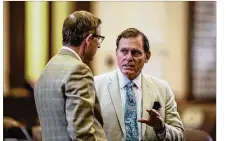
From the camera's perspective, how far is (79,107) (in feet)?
3.63

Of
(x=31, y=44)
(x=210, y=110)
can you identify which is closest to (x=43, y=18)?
(x=31, y=44)

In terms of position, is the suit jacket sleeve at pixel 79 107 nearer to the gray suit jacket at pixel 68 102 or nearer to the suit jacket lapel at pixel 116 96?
the gray suit jacket at pixel 68 102

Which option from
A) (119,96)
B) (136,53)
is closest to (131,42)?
(136,53)

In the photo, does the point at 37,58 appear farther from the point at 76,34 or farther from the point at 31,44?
the point at 76,34

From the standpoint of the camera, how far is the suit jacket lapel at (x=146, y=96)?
1.28 meters

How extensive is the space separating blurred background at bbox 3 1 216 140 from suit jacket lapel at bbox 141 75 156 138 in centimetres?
74

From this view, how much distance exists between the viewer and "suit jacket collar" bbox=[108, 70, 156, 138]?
1278mm

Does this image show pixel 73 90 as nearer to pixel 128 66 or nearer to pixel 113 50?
pixel 128 66

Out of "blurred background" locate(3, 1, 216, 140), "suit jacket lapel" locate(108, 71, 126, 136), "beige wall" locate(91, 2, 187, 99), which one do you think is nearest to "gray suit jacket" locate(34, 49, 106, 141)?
"suit jacket lapel" locate(108, 71, 126, 136)

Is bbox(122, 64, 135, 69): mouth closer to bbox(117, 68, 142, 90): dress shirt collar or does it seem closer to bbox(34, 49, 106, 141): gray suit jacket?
bbox(117, 68, 142, 90): dress shirt collar

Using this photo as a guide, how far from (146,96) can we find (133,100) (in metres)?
0.03

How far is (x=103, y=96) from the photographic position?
132 cm

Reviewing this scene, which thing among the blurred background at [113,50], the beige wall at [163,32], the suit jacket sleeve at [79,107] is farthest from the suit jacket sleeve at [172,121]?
the beige wall at [163,32]

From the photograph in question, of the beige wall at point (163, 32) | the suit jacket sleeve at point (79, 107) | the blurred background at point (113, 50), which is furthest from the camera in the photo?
the beige wall at point (163, 32)
